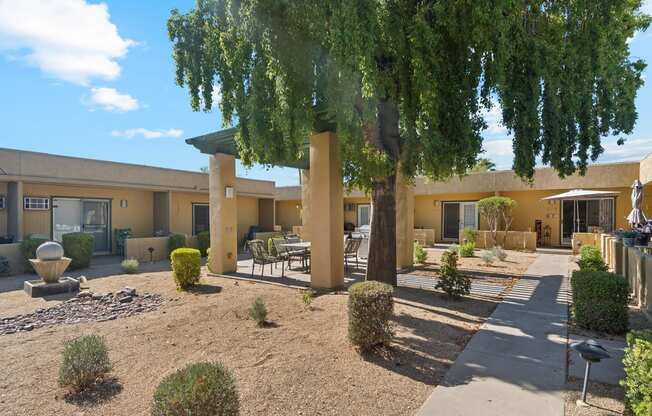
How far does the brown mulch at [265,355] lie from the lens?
130 inches

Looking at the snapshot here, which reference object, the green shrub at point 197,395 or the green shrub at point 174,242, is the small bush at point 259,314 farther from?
the green shrub at point 174,242

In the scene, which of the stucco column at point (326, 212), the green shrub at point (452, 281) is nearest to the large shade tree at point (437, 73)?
the stucco column at point (326, 212)

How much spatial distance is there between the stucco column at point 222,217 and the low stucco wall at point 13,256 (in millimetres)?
5473

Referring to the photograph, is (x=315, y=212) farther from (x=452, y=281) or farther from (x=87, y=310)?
(x=87, y=310)

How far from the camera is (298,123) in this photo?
6.15 metres

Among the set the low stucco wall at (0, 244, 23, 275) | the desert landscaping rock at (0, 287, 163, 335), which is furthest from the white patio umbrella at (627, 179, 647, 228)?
the low stucco wall at (0, 244, 23, 275)

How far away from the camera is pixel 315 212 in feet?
25.7

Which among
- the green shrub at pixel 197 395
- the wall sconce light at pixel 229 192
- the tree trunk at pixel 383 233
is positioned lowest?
the green shrub at pixel 197 395

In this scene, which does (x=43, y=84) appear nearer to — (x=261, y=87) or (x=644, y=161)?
(x=261, y=87)

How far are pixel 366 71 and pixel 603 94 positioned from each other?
3889 mm

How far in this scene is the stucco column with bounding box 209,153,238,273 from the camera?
10.2 meters

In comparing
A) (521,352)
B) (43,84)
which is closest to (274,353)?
(521,352)

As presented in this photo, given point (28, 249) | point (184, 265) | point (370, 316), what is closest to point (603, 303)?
point (370, 316)

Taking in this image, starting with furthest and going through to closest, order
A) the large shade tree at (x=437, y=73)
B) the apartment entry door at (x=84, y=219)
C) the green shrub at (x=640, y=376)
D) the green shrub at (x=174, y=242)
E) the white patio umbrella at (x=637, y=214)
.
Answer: the green shrub at (x=174, y=242) < the apartment entry door at (x=84, y=219) < the white patio umbrella at (x=637, y=214) < the large shade tree at (x=437, y=73) < the green shrub at (x=640, y=376)
